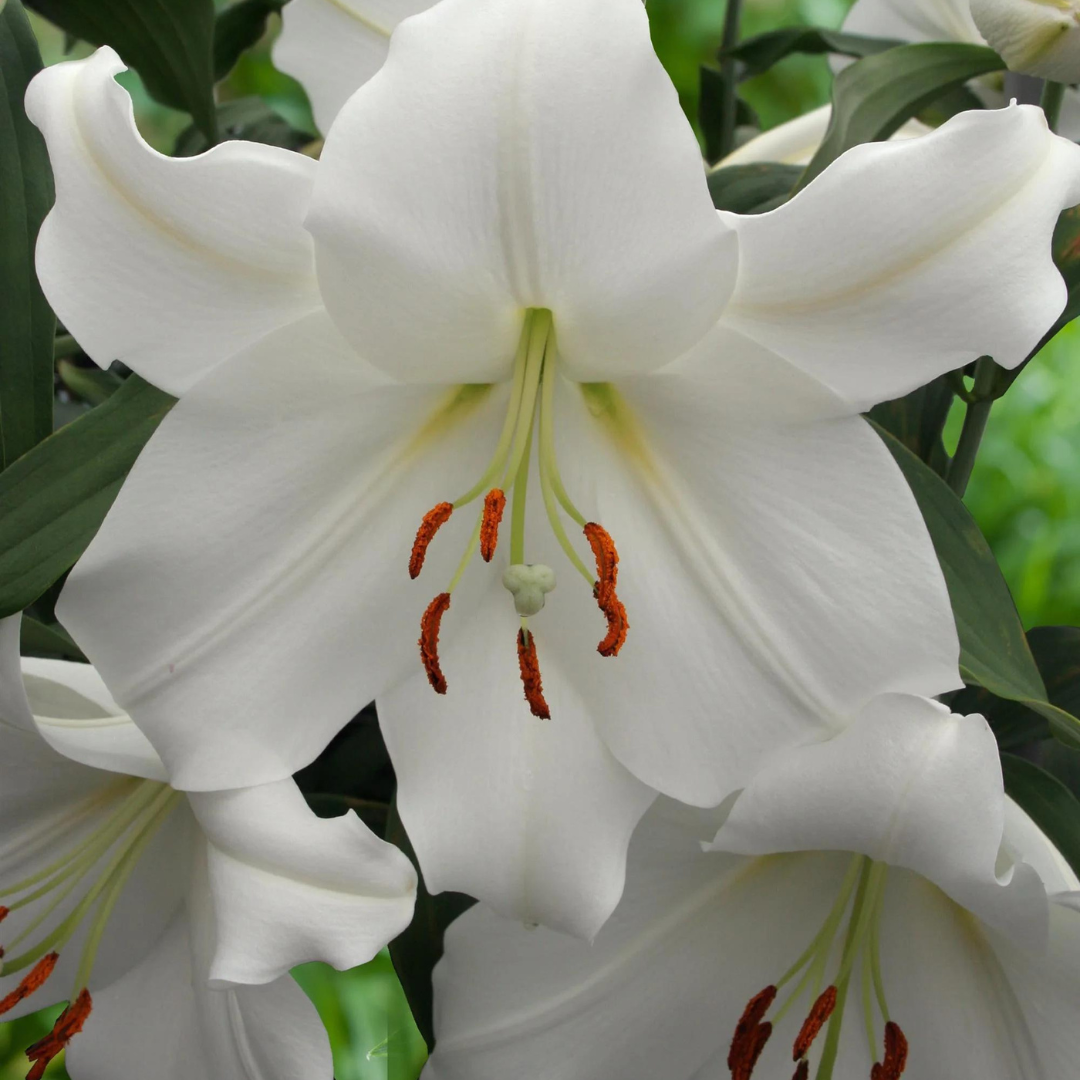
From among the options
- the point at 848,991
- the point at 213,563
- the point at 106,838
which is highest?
the point at 213,563

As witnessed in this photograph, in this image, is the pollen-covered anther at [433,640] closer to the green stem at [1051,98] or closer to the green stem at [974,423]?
the green stem at [974,423]

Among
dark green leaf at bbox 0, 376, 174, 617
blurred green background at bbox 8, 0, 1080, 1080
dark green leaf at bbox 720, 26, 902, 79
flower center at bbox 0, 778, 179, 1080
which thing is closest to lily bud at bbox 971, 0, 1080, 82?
dark green leaf at bbox 720, 26, 902, 79

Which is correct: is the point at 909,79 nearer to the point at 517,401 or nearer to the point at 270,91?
the point at 517,401

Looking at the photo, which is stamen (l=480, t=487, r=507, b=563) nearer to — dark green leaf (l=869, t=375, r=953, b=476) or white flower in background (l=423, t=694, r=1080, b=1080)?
white flower in background (l=423, t=694, r=1080, b=1080)

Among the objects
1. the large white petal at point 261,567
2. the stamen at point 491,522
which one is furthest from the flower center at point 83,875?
the stamen at point 491,522

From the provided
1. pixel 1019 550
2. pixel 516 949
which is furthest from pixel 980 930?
pixel 1019 550
